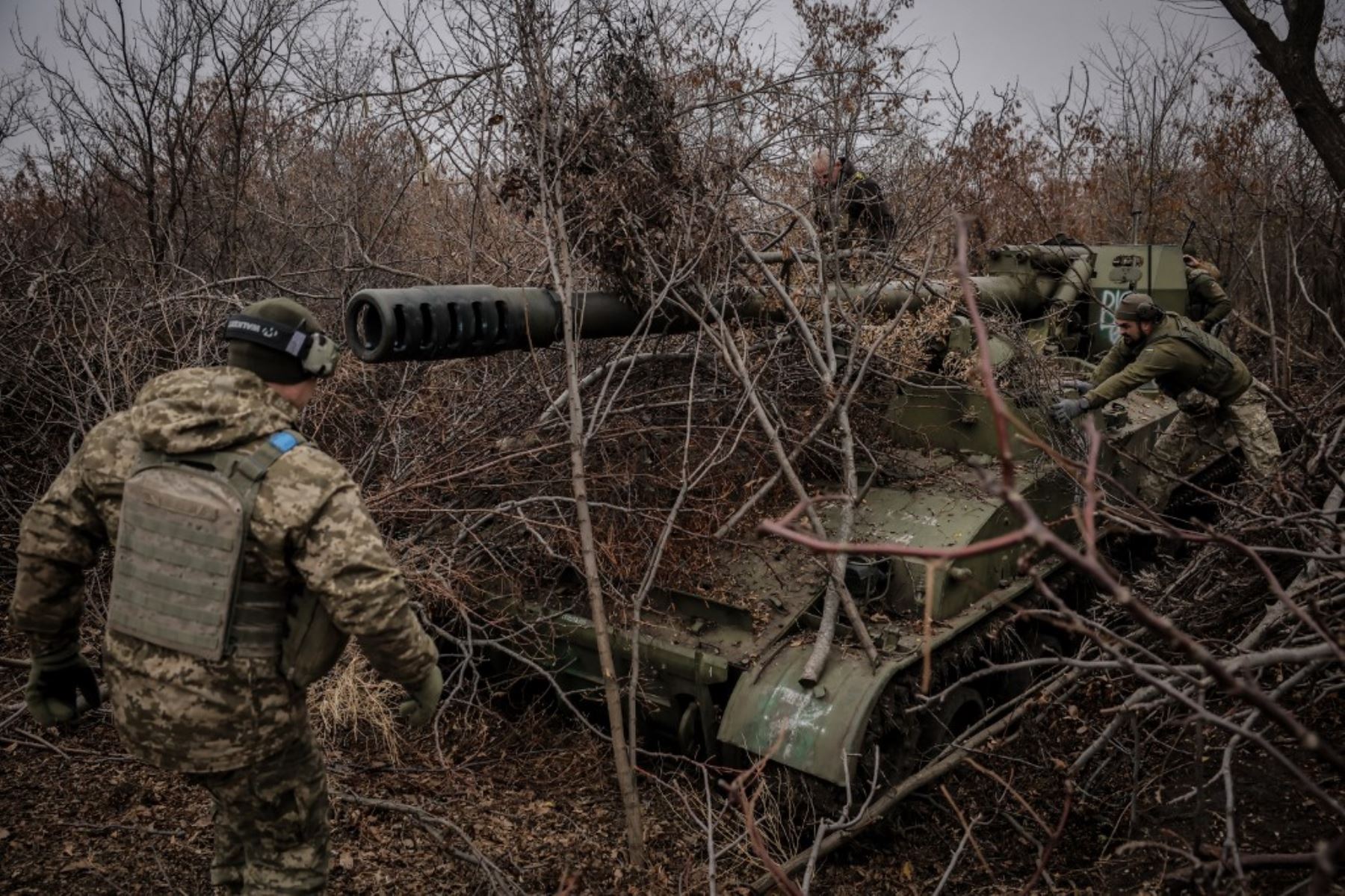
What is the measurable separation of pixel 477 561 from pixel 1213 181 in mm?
13125

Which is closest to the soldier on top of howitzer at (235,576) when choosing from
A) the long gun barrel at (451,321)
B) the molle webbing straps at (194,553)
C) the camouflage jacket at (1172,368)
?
the molle webbing straps at (194,553)

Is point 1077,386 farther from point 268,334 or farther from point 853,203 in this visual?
point 268,334

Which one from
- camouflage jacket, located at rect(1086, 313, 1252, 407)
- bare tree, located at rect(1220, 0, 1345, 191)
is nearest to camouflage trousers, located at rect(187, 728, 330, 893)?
camouflage jacket, located at rect(1086, 313, 1252, 407)

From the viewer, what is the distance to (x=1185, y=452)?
Answer: 6.65 meters

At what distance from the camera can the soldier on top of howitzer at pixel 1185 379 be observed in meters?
5.66

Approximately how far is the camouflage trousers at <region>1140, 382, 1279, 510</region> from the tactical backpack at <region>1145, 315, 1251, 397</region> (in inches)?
6.7

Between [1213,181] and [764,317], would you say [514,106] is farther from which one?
[1213,181]

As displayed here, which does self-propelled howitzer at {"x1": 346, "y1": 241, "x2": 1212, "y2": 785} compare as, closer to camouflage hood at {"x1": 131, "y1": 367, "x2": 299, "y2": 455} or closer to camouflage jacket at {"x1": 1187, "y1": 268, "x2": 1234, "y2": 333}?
camouflage hood at {"x1": 131, "y1": 367, "x2": 299, "y2": 455}

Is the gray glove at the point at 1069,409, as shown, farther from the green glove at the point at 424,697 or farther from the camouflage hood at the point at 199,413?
the camouflage hood at the point at 199,413

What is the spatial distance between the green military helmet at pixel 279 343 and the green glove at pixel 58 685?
3.52 feet

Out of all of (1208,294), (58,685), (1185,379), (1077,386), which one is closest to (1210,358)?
(1185,379)

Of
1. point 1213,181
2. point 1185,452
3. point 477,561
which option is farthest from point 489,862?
point 1213,181

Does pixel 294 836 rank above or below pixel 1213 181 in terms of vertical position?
below

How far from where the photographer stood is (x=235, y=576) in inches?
105
